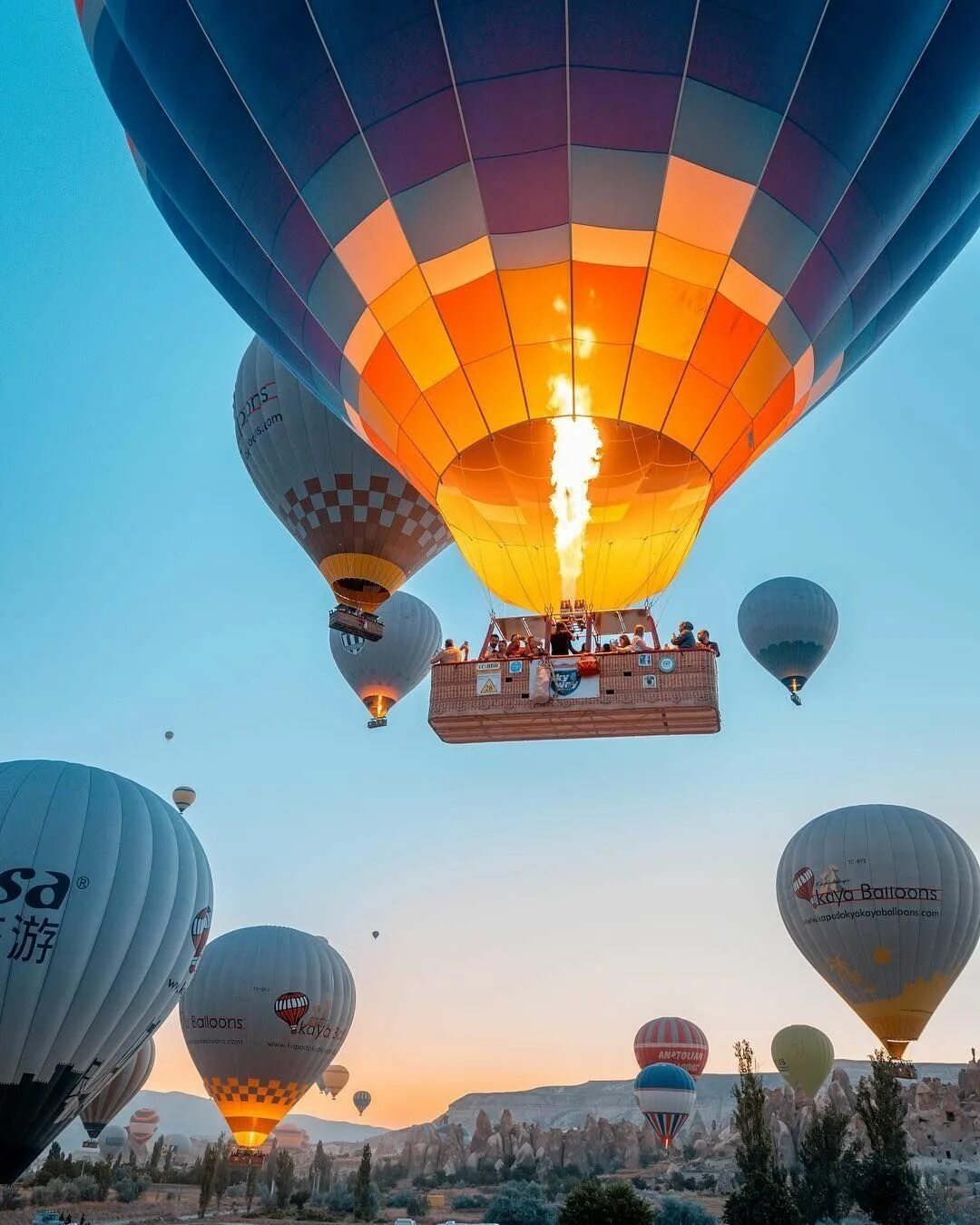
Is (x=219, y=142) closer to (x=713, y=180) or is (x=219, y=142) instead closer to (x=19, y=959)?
(x=713, y=180)

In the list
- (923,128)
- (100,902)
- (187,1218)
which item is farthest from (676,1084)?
(923,128)

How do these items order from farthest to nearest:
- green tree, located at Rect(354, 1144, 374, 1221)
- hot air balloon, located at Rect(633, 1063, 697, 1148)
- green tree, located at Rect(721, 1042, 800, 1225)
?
hot air balloon, located at Rect(633, 1063, 697, 1148), green tree, located at Rect(354, 1144, 374, 1221), green tree, located at Rect(721, 1042, 800, 1225)

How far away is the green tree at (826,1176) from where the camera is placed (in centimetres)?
1587

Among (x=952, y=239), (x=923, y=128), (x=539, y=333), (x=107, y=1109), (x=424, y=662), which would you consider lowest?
(x=107, y=1109)

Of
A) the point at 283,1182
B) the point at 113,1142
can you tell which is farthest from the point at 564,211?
the point at 113,1142

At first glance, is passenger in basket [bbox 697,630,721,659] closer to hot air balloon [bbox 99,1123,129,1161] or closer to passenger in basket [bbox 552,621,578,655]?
passenger in basket [bbox 552,621,578,655]

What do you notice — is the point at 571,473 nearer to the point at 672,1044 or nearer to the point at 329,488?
the point at 329,488

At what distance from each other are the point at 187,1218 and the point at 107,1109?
3337mm

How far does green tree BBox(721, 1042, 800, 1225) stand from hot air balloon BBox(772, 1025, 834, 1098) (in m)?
15.3

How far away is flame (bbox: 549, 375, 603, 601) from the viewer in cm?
789

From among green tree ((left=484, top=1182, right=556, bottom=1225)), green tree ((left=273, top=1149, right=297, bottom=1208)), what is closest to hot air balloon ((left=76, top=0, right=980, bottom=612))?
green tree ((left=484, top=1182, right=556, bottom=1225))

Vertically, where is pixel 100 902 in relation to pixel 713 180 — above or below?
below

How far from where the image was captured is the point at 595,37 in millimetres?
6531

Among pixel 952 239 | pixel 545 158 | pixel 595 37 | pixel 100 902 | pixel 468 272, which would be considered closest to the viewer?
pixel 595 37
